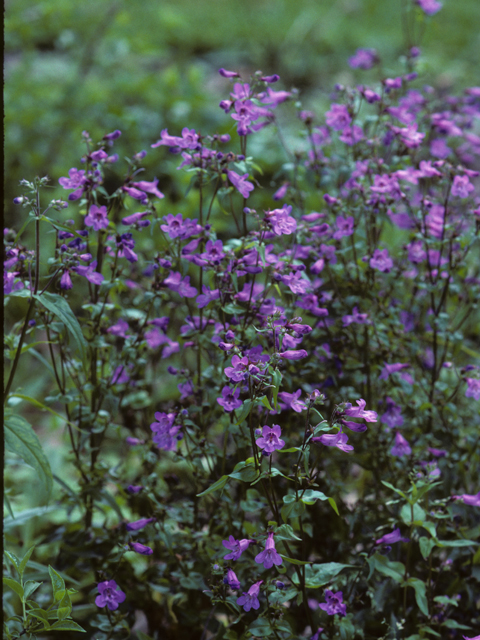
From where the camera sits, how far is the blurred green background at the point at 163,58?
4574 millimetres

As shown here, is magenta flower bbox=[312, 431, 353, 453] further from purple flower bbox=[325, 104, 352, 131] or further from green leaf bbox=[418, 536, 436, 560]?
purple flower bbox=[325, 104, 352, 131]

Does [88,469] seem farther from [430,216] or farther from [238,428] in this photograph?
[430,216]

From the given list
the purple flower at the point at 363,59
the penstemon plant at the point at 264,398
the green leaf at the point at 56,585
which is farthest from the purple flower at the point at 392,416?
the purple flower at the point at 363,59

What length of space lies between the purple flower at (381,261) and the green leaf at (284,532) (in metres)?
0.79

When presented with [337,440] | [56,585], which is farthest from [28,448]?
[337,440]

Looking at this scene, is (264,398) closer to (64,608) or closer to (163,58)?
(64,608)

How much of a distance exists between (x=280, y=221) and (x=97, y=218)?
445 millimetres

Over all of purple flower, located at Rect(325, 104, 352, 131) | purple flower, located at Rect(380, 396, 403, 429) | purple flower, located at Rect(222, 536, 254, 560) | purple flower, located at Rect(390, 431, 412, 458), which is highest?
purple flower, located at Rect(325, 104, 352, 131)

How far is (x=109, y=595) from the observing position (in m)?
1.58

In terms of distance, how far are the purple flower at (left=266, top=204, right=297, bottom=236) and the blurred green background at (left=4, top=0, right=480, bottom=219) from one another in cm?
136

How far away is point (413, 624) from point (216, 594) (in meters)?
0.60

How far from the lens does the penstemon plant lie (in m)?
1.53

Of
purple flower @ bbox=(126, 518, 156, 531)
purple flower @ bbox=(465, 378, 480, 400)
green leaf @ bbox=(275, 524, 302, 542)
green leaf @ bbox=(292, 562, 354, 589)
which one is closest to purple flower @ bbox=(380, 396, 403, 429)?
purple flower @ bbox=(465, 378, 480, 400)

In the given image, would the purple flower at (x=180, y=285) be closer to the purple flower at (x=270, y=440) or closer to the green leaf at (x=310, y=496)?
the purple flower at (x=270, y=440)
